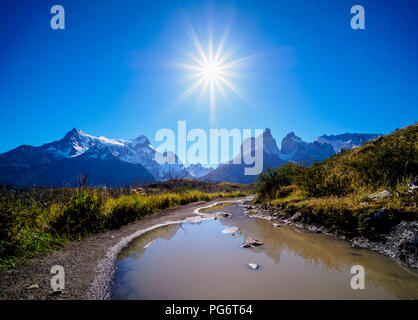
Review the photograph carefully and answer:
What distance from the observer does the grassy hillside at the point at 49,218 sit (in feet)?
14.0

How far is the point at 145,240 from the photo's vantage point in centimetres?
589

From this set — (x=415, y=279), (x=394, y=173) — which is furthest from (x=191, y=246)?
Answer: (x=394, y=173)

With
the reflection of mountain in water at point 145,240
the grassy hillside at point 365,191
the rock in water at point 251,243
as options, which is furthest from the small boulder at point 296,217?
the reflection of mountain in water at point 145,240

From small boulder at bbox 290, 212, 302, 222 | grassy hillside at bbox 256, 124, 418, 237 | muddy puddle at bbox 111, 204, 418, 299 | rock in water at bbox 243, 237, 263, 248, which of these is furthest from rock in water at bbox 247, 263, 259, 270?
small boulder at bbox 290, 212, 302, 222

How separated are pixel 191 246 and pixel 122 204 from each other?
4.81 meters

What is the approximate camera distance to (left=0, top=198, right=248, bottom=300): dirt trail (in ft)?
9.55

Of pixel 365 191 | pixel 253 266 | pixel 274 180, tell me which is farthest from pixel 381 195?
pixel 274 180

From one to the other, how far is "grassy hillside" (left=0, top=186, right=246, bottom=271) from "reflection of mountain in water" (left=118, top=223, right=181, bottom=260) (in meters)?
1.71

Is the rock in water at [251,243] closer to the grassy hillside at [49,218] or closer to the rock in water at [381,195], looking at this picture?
the rock in water at [381,195]

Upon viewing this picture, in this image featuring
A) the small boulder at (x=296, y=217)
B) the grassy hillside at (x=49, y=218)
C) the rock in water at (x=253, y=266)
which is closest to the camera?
the rock in water at (x=253, y=266)

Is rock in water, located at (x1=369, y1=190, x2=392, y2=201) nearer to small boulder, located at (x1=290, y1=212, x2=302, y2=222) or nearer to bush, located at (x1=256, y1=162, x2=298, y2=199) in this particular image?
small boulder, located at (x1=290, y1=212, x2=302, y2=222)

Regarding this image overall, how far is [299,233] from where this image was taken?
611 centimetres

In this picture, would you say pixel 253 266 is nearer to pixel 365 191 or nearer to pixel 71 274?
pixel 71 274

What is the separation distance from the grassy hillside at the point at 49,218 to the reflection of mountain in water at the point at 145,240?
171cm
